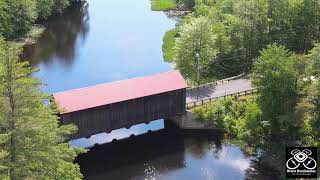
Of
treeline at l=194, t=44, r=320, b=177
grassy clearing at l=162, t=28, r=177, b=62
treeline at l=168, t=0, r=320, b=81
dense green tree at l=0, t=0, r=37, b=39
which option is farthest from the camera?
dense green tree at l=0, t=0, r=37, b=39

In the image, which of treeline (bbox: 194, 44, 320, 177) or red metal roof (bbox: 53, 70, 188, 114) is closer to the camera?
treeline (bbox: 194, 44, 320, 177)

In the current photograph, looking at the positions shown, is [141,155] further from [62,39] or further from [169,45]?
[62,39]

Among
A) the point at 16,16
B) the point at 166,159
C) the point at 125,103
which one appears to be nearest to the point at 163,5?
the point at 16,16

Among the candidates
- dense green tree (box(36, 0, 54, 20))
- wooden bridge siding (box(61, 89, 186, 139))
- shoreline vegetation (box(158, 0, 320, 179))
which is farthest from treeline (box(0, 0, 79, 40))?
wooden bridge siding (box(61, 89, 186, 139))

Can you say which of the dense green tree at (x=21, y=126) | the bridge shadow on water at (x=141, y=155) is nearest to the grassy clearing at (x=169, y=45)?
the bridge shadow on water at (x=141, y=155)

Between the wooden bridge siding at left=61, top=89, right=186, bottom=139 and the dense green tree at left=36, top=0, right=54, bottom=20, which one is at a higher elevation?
the dense green tree at left=36, top=0, right=54, bottom=20

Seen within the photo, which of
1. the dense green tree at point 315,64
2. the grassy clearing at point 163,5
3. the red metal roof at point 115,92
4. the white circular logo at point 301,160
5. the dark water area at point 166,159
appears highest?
the grassy clearing at point 163,5

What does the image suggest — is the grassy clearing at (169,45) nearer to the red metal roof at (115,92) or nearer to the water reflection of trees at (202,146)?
the red metal roof at (115,92)

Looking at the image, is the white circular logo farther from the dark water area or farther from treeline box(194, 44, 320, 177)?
the dark water area
